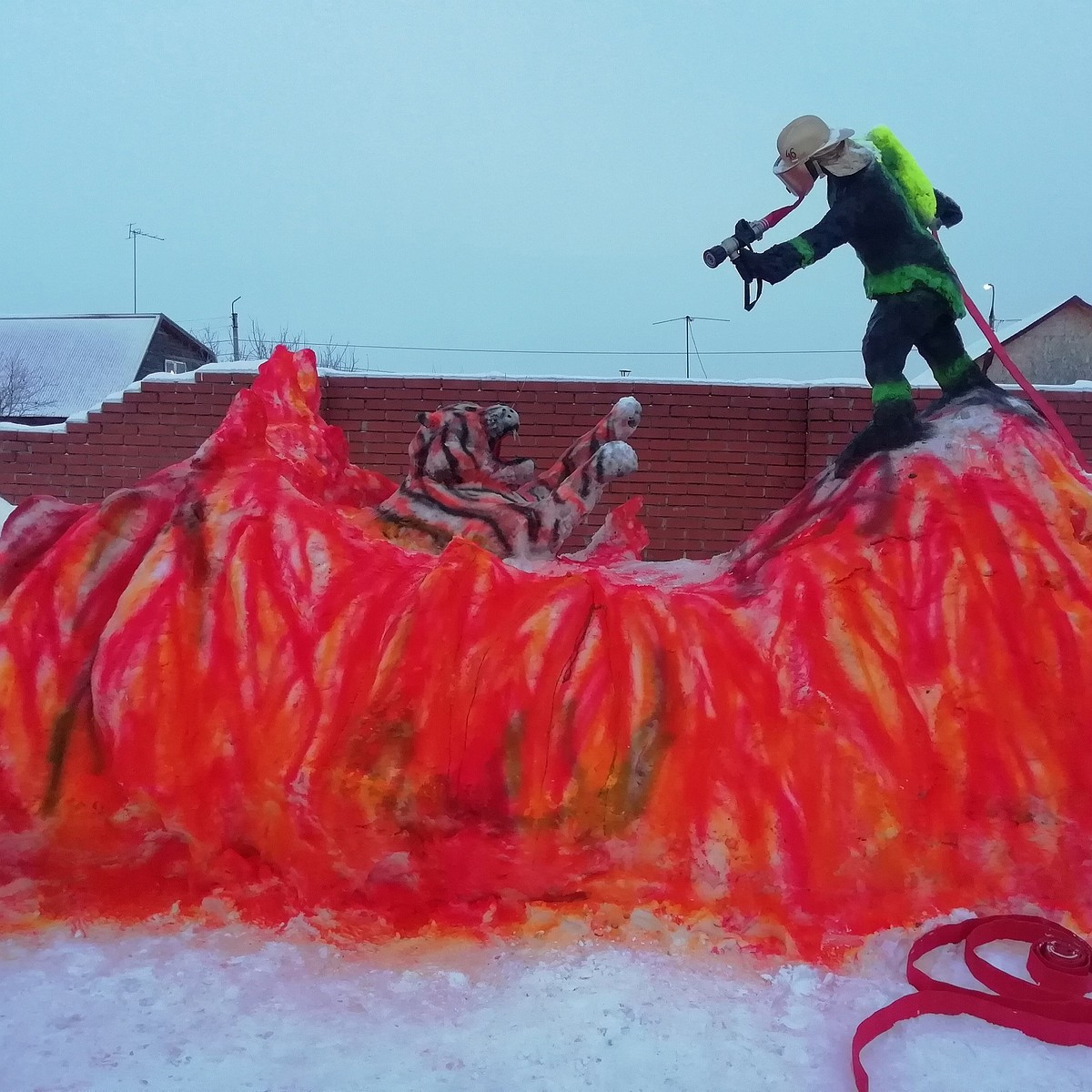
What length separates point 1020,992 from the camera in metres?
1.52

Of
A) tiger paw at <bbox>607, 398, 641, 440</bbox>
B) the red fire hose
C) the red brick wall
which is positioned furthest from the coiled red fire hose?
the red brick wall

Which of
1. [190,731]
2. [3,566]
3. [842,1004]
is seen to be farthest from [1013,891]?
[3,566]

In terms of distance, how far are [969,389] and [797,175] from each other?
702 mm

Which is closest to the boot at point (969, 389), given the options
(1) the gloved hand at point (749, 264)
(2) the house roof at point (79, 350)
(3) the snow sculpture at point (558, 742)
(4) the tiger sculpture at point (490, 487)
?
(3) the snow sculpture at point (558, 742)

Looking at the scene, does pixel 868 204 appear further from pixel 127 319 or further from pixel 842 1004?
pixel 127 319

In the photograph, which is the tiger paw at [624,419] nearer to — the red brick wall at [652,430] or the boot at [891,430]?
the boot at [891,430]

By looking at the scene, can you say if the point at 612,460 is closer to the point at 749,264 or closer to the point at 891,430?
the point at 749,264

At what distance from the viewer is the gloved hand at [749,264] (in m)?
2.21

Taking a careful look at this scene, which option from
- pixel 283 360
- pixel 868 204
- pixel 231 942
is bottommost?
pixel 231 942

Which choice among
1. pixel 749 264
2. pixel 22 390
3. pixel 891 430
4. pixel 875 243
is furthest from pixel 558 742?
pixel 22 390

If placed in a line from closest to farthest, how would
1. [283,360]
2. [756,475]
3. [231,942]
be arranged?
[231,942], [283,360], [756,475]

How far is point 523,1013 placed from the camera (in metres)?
1.52

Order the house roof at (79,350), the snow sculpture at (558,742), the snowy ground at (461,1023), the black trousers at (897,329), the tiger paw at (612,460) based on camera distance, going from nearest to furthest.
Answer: the snowy ground at (461,1023)
the snow sculpture at (558,742)
the black trousers at (897,329)
the tiger paw at (612,460)
the house roof at (79,350)

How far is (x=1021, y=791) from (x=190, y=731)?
64.0 inches
